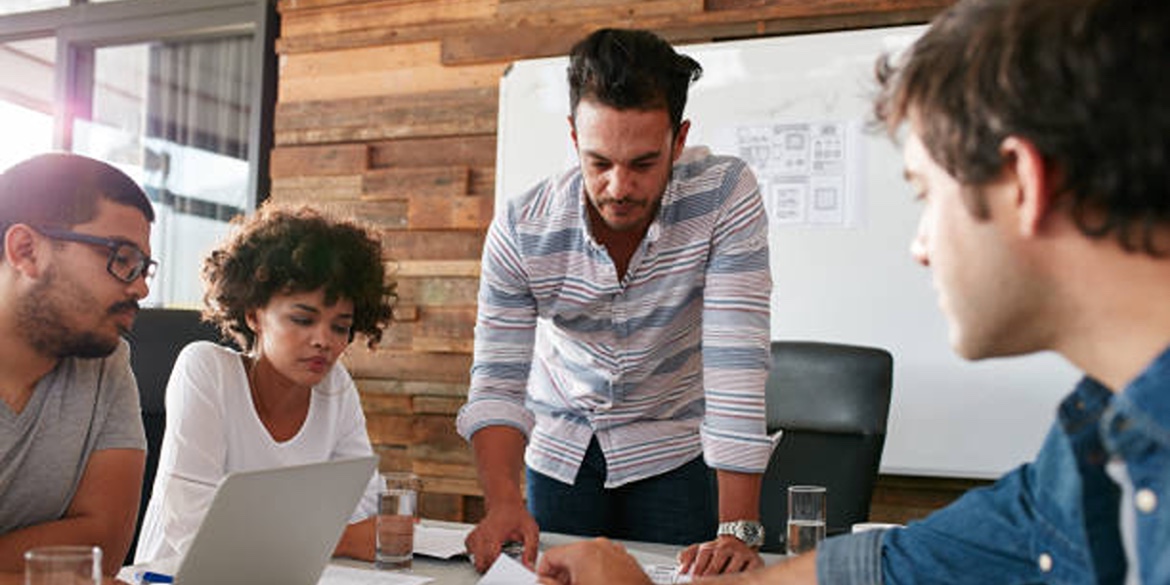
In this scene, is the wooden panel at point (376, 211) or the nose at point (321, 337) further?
Result: the wooden panel at point (376, 211)

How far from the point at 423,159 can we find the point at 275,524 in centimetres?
243

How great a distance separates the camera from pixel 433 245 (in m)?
3.37

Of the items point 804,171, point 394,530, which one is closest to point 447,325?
point 804,171

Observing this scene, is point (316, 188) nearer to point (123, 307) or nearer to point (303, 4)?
point (303, 4)

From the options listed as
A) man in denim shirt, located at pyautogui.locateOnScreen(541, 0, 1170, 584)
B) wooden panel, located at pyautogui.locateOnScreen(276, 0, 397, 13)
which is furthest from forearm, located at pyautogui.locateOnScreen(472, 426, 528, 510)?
wooden panel, located at pyautogui.locateOnScreen(276, 0, 397, 13)

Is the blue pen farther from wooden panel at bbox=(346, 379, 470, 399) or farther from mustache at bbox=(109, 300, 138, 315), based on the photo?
wooden panel at bbox=(346, 379, 470, 399)

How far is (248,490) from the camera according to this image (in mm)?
1013

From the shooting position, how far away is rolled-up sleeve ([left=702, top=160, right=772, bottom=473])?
162cm

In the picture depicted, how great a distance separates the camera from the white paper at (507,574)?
50.6 inches

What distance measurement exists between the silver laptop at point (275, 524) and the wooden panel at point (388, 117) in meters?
2.23

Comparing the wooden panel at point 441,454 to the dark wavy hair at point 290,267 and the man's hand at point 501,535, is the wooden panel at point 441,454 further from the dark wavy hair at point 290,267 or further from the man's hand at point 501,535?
the man's hand at point 501,535

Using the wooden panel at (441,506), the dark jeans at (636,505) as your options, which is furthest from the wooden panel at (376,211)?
the dark jeans at (636,505)

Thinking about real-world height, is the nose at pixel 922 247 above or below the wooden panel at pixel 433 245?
below

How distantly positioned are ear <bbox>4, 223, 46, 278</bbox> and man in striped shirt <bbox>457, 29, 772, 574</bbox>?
67 centimetres
